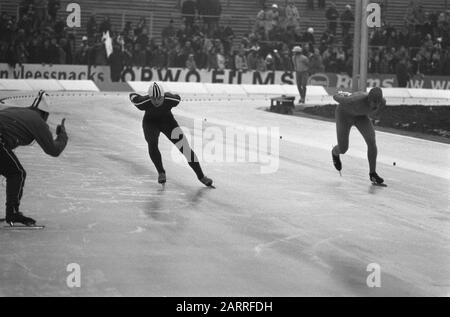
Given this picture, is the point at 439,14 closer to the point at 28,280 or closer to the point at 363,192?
the point at 363,192

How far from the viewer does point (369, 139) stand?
1493cm

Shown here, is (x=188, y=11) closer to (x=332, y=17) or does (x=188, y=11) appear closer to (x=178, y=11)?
(x=178, y=11)

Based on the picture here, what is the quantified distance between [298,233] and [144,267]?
2.49 meters

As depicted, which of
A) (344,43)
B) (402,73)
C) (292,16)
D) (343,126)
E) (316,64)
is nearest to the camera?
(343,126)

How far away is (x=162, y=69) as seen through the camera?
37.2 meters

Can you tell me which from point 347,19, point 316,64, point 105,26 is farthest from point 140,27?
point 347,19

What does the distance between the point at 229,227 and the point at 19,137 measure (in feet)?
8.13

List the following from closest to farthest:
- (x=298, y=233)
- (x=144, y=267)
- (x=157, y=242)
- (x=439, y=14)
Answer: (x=144, y=267), (x=157, y=242), (x=298, y=233), (x=439, y=14)

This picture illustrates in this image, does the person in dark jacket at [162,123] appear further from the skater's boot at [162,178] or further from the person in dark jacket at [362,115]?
the person in dark jacket at [362,115]

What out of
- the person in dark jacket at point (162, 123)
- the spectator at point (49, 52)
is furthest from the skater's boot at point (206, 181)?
the spectator at point (49, 52)

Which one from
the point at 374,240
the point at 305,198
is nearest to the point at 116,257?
the point at 374,240

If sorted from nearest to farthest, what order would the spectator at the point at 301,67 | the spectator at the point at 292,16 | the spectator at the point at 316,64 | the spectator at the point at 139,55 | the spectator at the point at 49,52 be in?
the spectator at the point at 301,67, the spectator at the point at 49,52, the spectator at the point at 139,55, the spectator at the point at 316,64, the spectator at the point at 292,16

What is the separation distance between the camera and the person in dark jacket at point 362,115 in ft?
48.0

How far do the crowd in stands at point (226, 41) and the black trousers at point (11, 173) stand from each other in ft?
79.3
